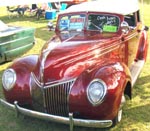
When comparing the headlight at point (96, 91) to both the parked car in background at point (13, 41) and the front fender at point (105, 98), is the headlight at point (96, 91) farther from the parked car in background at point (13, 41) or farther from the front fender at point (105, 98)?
the parked car in background at point (13, 41)

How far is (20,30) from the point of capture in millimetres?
7605

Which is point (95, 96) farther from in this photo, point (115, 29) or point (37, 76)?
point (115, 29)

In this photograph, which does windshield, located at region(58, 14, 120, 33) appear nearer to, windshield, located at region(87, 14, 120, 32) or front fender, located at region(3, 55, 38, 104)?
windshield, located at region(87, 14, 120, 32)

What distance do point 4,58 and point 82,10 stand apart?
264 cm

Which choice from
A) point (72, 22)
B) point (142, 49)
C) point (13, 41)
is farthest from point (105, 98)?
point (13, 41)

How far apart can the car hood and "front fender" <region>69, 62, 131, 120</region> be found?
0.62 feet

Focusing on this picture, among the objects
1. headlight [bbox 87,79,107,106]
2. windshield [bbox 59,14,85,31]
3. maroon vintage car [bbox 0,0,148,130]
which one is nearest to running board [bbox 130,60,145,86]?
maroon vintage car [bbox 0,0,148,130]

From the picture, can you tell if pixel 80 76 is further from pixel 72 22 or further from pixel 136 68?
pixel 136 68

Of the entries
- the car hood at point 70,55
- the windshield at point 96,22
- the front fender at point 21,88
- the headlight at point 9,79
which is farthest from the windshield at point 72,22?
the headlight at point 9,79

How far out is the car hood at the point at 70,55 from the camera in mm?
4078

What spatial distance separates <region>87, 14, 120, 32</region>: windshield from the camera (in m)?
5.30

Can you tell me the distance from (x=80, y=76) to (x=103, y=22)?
1.68 meters

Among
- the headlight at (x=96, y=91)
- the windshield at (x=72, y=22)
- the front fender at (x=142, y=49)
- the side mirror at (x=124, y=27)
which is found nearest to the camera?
the headlight at (x=96, y=91)

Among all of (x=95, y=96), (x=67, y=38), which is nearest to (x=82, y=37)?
(x=67, y=38)
